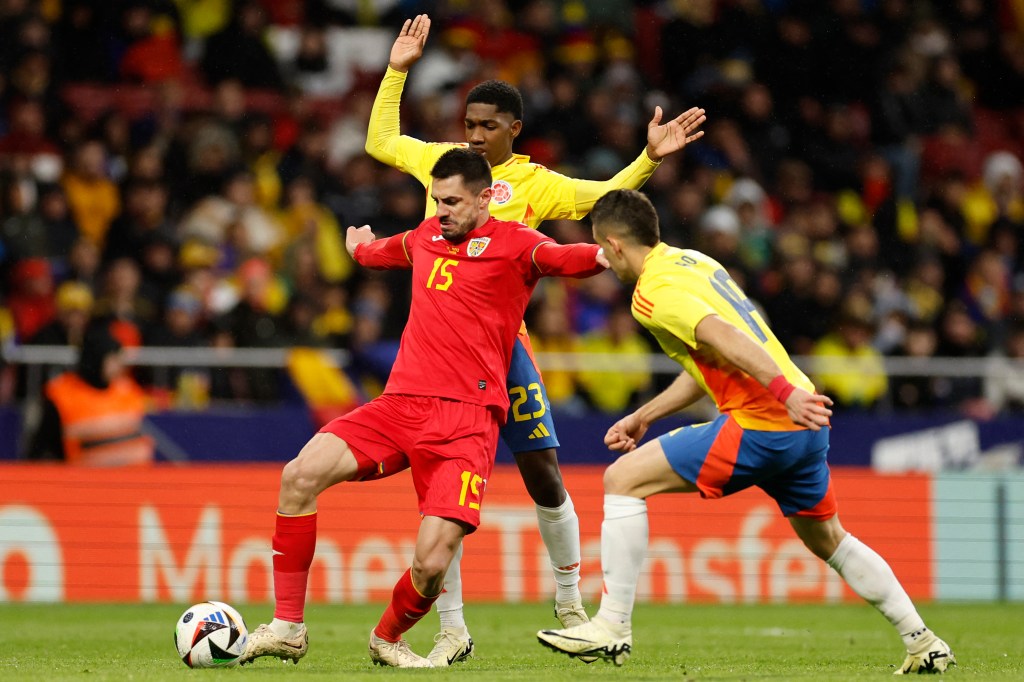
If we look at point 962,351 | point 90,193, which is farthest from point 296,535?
point 962,351

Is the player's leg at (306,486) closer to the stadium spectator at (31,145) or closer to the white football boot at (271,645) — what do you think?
the white football boot at (271,645)

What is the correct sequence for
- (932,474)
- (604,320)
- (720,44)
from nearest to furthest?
1. (932,474)
2. (604,320)
3. (720,44)

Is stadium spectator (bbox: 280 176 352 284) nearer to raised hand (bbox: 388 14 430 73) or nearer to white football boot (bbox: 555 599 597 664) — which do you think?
raised hand (bbox: 388 14 430 73)

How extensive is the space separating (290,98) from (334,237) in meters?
2.38

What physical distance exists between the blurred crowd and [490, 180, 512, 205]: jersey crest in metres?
6.21

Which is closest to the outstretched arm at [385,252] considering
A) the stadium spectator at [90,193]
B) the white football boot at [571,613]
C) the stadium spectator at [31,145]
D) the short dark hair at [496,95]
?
the short dark hair at [496,95]

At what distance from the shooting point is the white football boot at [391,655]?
25.8 ft

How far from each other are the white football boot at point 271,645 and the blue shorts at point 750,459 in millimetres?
2014

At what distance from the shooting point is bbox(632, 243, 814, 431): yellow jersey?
7.14 metres

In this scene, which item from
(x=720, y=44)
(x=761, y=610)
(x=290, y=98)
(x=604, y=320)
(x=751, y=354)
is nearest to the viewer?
(x=751, y=354)

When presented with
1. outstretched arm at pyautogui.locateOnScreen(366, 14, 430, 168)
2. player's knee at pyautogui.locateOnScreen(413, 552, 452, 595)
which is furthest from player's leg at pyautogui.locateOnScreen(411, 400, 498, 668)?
outstretched arm at pyautogui.locateOnScreen(366, 14, 430, 168)

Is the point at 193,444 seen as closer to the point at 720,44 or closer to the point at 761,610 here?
the point at 761,610

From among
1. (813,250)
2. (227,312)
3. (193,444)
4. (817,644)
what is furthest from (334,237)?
(817,644)

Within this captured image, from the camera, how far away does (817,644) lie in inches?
390
